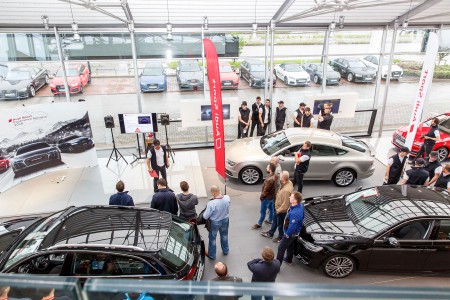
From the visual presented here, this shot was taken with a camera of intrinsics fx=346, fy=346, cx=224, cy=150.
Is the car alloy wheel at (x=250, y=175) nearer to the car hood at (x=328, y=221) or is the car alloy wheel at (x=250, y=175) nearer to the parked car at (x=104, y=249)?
the car hood at (x=328, y=221)

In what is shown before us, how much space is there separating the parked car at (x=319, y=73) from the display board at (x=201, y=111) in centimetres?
330

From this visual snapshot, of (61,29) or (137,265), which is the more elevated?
(61,29)

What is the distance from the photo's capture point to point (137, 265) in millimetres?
4523

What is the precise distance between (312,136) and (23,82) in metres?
8.40

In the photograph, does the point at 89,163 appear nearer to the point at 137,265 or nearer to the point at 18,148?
the point at 18,148

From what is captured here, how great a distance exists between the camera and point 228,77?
11688 millimetres

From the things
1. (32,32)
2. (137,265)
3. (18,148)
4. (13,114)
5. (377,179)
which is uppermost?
(32,32)

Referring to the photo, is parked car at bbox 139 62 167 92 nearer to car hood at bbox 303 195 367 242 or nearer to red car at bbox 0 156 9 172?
red car at bbox 0 156 9 172

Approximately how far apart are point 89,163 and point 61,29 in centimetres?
387

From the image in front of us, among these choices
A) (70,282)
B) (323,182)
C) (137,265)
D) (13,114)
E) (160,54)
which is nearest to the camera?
(70,282)

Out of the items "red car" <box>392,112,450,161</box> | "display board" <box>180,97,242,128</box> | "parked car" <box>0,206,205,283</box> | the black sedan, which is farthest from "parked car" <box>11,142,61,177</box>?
"red car" <box>392,112,450,161</box>

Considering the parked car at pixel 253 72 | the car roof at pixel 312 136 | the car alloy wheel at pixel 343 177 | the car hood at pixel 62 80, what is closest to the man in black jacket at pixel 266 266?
the car roof at pixel 312 136

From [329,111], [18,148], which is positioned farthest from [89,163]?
[329,111]

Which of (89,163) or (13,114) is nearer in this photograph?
(13,114)
